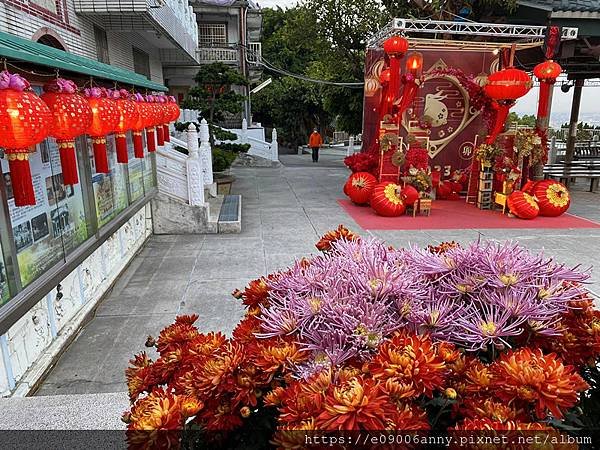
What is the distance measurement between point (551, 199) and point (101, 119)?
25.8 feet

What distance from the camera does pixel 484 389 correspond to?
104 centimetres

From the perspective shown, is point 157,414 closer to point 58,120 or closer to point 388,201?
point 58,120

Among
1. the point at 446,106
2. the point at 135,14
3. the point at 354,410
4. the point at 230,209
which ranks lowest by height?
the point at 230,209

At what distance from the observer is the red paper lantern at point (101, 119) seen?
148 inches

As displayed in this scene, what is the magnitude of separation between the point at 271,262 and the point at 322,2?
34.9 feet

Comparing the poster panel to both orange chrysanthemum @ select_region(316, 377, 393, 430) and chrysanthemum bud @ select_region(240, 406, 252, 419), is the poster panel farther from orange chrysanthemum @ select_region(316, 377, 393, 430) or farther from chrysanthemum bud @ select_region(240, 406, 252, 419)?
orange chrysanthemum @ select_region(316, 377, 393, 430)

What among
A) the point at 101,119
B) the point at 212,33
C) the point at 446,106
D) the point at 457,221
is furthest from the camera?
the point at 212,33

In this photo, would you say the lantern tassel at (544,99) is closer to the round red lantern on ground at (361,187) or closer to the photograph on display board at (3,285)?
the round red lantern on ground at (361,187)

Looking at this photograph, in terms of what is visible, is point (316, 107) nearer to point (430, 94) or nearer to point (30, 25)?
point (430, 94)

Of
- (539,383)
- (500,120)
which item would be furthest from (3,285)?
(500,120)

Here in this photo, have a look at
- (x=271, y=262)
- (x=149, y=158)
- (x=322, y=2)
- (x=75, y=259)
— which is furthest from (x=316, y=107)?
(x=75, y=259)

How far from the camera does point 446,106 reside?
9914 mm

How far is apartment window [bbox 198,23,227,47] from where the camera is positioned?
A: 19562 mm

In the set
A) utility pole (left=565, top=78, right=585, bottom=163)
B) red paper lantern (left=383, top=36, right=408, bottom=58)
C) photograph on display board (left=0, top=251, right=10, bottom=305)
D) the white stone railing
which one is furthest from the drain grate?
utility pole (left=565, top=78, right=585, bottom=163)
